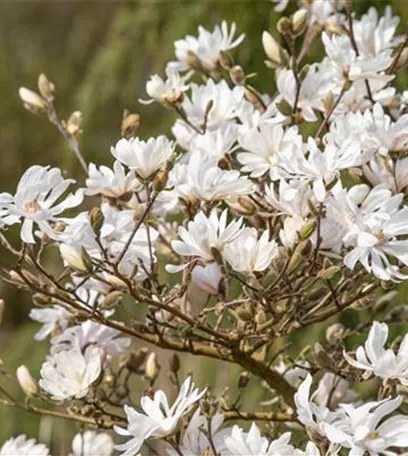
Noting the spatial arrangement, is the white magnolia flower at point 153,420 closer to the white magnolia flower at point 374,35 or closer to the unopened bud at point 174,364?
the unopened bud at point 174,364

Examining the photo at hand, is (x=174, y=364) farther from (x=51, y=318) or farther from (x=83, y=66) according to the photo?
(x=83, y=66)

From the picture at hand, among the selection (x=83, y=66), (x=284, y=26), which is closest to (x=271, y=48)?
(x=284, y=26)

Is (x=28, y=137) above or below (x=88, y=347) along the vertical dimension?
above

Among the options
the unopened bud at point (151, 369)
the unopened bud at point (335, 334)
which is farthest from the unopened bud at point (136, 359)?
the unopened bud at point (335, 334)

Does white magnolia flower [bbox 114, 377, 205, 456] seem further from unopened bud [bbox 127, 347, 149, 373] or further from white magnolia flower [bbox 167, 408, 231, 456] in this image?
unopened bud [bbox 127, 347, 149, 373]

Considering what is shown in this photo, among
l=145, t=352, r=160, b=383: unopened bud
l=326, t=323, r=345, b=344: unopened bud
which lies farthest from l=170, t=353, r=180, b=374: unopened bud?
l=326, t=323, r=345, b=344: unopened bud

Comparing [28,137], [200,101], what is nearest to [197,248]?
[200,101]

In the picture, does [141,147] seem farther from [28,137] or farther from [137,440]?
[28,137]
